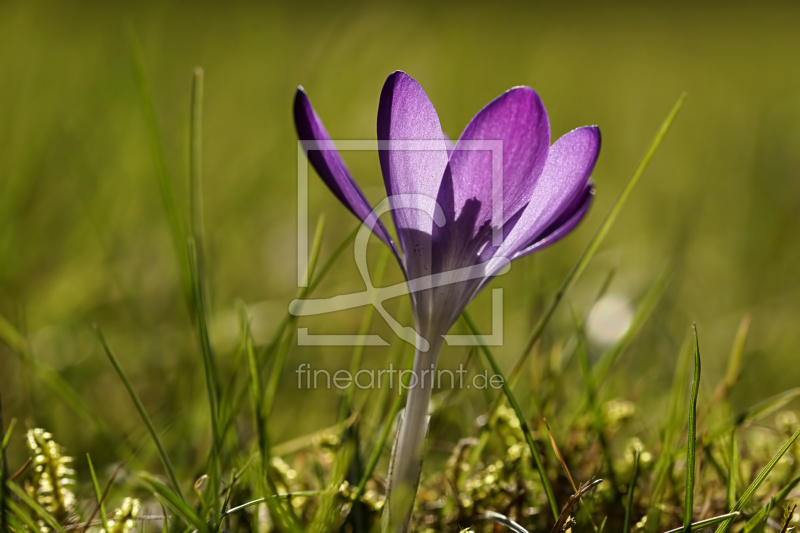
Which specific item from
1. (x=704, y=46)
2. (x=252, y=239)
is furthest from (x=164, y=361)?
(x=704, y=46)

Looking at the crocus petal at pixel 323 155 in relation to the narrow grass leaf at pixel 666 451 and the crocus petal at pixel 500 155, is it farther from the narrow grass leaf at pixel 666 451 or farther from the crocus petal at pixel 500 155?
the narrow grass leaf at pixel 666 451

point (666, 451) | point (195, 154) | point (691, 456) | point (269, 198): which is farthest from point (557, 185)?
point (269, 198)

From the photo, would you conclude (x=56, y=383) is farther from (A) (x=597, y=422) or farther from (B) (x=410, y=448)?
(A) (x=597, y=422)

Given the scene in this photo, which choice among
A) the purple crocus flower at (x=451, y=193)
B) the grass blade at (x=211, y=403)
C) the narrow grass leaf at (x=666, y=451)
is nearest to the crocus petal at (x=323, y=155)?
the purple crocus flower at (x=451, y=193)

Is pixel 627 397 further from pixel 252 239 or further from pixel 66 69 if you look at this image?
pixel 66 69

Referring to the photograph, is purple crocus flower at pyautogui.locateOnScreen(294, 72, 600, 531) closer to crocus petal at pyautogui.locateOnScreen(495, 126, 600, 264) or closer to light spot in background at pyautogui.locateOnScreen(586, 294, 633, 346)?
crocus petal at pyautogui.locateOnScreen(495, 126, 600, 264)

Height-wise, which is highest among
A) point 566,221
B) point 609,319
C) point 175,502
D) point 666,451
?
point 566,221
